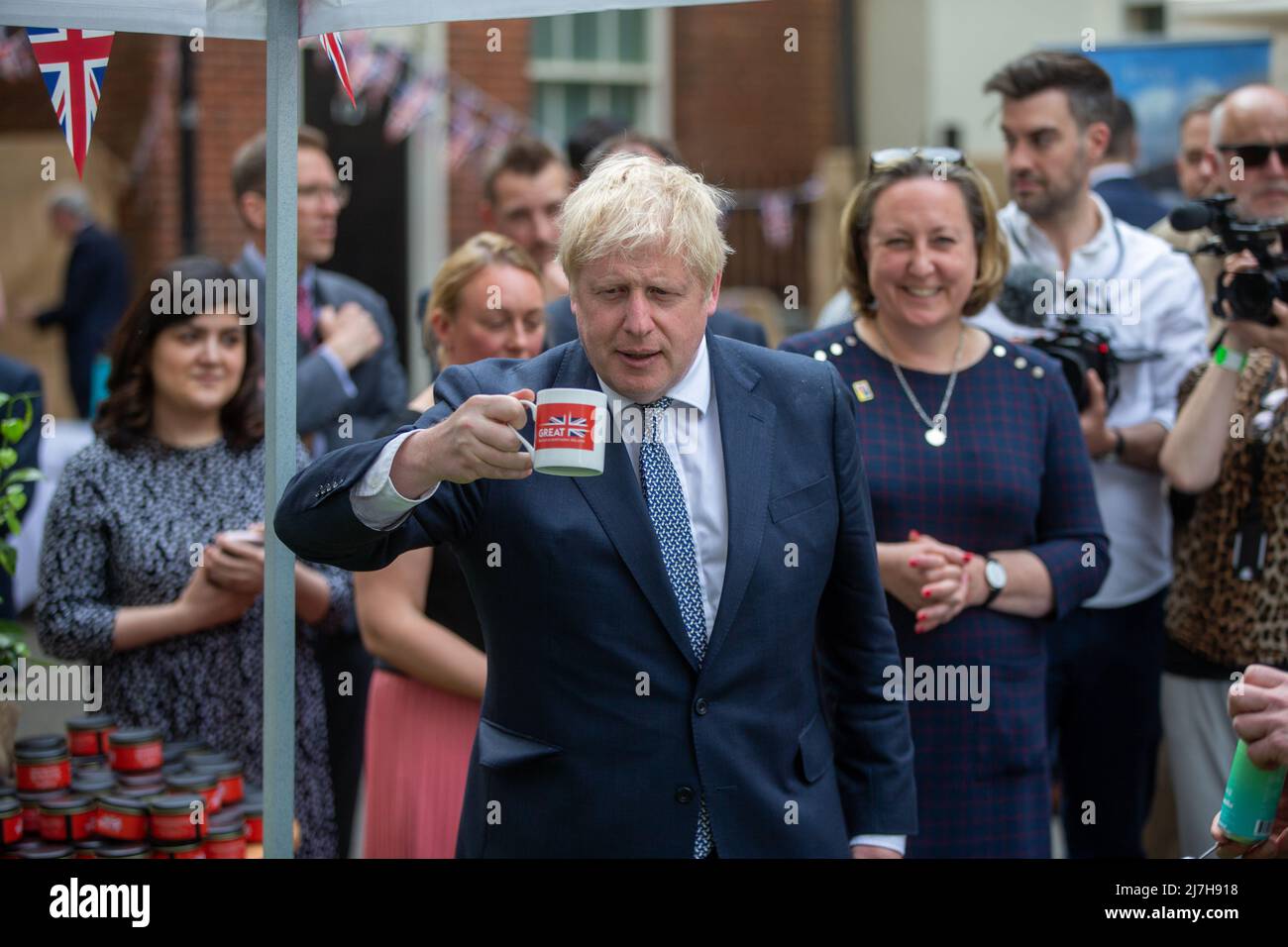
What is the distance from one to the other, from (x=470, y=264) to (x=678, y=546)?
61.1 inches

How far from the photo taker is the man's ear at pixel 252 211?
5277 millimetres

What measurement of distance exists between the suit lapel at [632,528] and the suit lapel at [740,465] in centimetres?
8

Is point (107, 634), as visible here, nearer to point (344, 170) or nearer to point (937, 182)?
point (344, 170)

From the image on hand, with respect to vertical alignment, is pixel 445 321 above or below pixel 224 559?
above

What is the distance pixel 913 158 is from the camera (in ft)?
12.2

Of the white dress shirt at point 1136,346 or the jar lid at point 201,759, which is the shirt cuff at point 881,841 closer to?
the jar lid at point 201,759

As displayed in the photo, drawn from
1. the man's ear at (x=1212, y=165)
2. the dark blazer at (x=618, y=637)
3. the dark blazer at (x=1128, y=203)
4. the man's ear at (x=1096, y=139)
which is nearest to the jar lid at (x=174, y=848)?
the dark blazer at (x=618, y=637)

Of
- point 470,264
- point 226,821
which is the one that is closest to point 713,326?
A: point 470,264

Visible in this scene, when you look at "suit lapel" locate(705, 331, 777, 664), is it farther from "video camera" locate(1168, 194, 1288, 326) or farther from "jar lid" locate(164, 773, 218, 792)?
"video camera" locate(1168, 194, 1288, 326)

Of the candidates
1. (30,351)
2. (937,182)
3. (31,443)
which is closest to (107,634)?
(31,443)

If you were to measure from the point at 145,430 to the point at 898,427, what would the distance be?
1.94 m

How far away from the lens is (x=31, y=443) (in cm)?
423

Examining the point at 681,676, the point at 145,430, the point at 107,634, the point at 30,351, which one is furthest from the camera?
the point at 30,351
